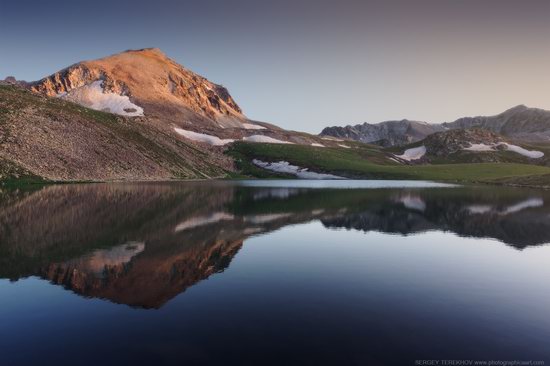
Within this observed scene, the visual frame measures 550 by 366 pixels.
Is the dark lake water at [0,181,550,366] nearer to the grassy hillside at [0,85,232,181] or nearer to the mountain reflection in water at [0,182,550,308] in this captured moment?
the mountain reflection in water at [0,182,550,308]

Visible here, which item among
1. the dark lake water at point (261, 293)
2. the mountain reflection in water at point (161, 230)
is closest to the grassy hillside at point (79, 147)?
the mountain reflection in water at point (161, 230)

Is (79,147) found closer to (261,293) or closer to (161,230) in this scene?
(161,230)

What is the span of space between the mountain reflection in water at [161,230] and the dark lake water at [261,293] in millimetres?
208

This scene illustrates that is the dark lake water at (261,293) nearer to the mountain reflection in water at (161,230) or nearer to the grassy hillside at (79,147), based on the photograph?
the mountain reflection in water at (161,230)

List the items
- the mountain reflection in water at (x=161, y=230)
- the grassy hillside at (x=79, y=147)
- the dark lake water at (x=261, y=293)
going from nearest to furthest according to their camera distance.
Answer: the dark lake water at (x=261, y=293) < the mountain reflection in water at (x=161, y=230) < the grassy hillside at (x=79, y=147)

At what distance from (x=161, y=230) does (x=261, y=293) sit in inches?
830

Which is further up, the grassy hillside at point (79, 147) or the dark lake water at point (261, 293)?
the grassy hillside at point (79, 147)

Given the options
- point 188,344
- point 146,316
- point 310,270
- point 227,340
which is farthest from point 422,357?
point 310,270

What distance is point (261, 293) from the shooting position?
22.1 m

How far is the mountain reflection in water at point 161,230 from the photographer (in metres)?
24.6

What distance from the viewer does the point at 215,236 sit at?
1533 inches

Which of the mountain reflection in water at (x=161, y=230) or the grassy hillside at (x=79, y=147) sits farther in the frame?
the grassy hillside at (x=79, y=147)

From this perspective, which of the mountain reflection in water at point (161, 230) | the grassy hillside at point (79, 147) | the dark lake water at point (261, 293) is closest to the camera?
the dark lake water at point (261, 293)

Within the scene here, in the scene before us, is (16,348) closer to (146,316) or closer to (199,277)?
(146,316)
